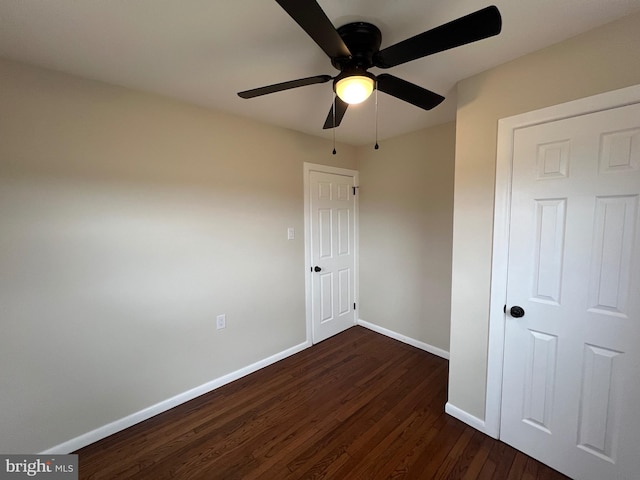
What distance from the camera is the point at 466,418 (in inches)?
70.9

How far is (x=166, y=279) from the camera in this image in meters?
1.95

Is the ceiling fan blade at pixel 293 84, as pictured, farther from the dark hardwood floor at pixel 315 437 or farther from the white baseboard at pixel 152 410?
the white baseboard at pixel 152 410

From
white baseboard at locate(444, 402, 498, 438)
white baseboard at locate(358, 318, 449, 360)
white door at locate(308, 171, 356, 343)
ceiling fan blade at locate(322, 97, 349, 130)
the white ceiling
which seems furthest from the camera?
white door at locate(308, 171, 356, 343)

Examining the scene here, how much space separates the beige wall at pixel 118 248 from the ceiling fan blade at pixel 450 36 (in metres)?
1.59

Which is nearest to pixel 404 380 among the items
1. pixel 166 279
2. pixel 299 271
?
pixel 299 271

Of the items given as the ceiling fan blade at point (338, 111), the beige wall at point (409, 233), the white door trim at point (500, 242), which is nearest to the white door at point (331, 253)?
the beige wall at point (409, 233)

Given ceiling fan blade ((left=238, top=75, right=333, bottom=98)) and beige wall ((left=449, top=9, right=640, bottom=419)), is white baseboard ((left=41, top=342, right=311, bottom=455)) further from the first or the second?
ceiling fan blade ((left=238, top=75, right=333, bottom=98))

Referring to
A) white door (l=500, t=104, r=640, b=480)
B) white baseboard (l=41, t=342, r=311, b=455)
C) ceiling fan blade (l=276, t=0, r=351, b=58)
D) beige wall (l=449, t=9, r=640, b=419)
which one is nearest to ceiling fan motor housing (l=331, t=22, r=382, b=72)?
ceiling fan blade (l=276, t=0, r=351, b=58)

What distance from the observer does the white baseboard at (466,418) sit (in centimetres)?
172

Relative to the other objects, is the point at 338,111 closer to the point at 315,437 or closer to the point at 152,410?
the point at 315,437

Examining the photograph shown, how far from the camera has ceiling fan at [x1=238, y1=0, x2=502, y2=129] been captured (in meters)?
0.81

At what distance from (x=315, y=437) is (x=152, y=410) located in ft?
4.10

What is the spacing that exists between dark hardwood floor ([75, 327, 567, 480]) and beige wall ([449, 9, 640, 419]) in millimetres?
305

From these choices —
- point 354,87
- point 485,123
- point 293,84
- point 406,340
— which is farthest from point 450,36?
point 406,340
